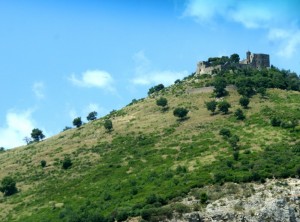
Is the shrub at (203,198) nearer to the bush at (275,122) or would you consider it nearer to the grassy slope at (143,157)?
the grassy slope at (143,157)

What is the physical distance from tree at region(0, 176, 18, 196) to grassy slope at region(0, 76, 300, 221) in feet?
5.76

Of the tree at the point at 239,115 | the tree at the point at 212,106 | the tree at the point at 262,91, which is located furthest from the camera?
the tree at the point at 262,91

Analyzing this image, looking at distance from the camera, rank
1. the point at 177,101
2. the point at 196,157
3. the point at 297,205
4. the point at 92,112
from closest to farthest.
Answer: the point at 297,205 → the point at 196,157 → the point at 177,101 → the point at 92,112

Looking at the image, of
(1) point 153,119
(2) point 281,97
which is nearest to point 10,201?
(1) point 153,119

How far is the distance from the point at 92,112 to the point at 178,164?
57.1 m

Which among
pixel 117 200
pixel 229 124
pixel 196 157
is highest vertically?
pixel 229 124

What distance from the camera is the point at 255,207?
219ft

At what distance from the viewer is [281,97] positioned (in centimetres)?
11338

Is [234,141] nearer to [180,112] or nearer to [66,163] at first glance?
[180,112]

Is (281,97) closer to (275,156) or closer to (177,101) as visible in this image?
(177,101)

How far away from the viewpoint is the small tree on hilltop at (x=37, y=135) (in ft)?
447

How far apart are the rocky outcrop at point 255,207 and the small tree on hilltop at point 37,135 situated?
72.1 m

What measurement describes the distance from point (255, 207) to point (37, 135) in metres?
77.8

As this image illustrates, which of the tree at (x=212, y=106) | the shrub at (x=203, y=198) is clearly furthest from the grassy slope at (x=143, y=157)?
the shrub at (x=203, y=198)
